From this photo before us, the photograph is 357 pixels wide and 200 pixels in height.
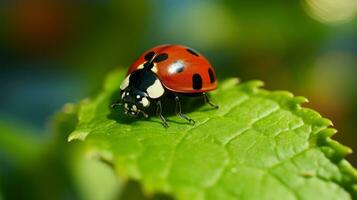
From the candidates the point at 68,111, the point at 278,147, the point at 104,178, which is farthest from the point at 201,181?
the point at 104,178

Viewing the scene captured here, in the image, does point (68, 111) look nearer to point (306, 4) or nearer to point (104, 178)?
point (104, 178)

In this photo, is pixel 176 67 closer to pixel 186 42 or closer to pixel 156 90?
pixel 156 90

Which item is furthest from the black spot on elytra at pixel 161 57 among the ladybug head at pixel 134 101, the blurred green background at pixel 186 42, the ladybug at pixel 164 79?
the blurred green background at pixel 186 42

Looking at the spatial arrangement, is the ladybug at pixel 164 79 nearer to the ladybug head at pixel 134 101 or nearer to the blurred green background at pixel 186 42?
the ladybug head at pixel 134 101

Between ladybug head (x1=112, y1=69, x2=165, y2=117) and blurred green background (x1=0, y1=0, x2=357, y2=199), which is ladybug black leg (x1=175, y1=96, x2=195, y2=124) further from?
blurred green background (x1=0, y1=0, x2=357, y2=199)

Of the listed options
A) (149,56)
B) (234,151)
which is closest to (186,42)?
(149,56)
